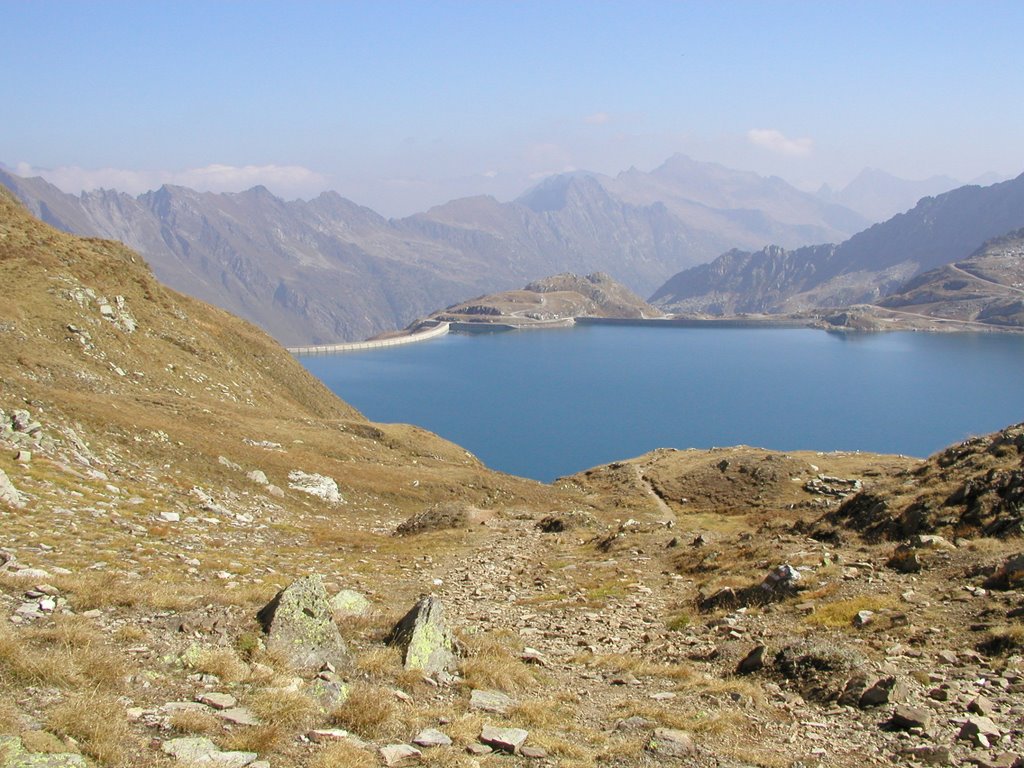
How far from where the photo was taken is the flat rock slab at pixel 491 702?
11.9 metres

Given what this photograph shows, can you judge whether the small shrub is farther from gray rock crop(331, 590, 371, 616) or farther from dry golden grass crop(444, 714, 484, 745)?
gray rock crop(331, 590, 371, 616)

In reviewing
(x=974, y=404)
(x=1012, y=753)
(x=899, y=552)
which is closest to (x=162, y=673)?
(x=1012, y=753)

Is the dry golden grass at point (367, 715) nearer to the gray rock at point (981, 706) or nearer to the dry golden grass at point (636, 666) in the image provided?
the dry golden grass at point (636, 666)

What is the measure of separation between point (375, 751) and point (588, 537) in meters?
24.2

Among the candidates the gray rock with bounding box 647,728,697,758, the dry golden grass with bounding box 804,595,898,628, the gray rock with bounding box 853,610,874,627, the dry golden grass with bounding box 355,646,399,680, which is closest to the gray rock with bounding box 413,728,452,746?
the dry golden grass with bounding box 355,646,399,680

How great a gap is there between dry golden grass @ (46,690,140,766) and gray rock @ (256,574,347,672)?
3320 millimetres

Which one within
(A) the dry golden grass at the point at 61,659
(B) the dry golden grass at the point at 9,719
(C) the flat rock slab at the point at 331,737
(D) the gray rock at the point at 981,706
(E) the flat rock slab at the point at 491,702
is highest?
(B) the dry golden grass at the point at 9,719

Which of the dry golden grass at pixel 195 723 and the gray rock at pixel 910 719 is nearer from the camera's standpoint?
the dry golden grass at pixel 195 723

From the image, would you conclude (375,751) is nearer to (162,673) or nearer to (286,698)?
(286,698)

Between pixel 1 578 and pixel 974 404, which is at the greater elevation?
Result: pixel 1 578

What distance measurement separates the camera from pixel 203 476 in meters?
34.1

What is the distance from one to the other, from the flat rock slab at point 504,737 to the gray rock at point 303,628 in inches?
129

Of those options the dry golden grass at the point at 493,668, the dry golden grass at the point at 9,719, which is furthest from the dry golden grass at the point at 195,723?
the dry golden grass at the point at 493,668

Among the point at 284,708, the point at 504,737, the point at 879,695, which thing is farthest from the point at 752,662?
the point at 284,708
